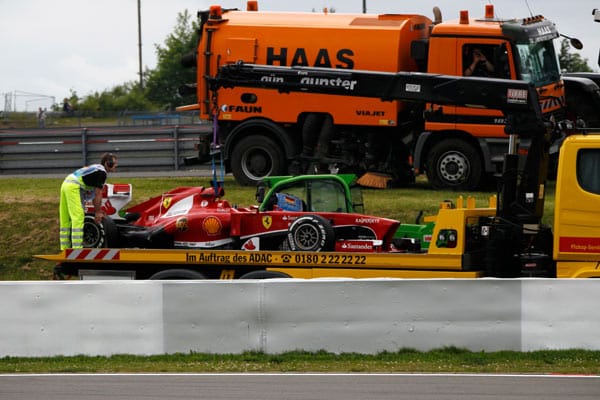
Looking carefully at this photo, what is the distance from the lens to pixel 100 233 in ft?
50.6

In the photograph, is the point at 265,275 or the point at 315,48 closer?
the point at 265,275

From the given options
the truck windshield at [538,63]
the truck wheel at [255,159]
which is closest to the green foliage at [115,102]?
the truck wheel at [255,159]

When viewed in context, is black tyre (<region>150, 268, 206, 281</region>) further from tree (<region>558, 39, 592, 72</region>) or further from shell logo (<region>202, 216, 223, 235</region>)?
tree (<region>558, 39, 592, 72</region>)

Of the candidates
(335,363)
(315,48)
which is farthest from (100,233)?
(315,48)

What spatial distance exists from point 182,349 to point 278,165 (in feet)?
34.1

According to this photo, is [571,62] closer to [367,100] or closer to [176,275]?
[367,100]

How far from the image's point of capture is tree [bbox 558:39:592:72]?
53.6m

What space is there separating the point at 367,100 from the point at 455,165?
1.98 meters

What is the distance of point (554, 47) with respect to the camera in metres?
21.1

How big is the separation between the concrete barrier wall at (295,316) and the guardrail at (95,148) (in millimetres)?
17002
